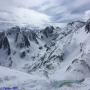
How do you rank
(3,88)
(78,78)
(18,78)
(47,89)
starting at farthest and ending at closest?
(78,78) → (18,78) → (47,89) → (3,88)

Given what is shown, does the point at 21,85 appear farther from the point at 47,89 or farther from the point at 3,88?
the point at 3,88

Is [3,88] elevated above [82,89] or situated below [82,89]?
above

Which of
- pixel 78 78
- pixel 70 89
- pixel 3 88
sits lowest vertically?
pixel 78 78

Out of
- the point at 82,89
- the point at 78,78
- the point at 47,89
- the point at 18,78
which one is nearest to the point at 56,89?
the point at 47,89

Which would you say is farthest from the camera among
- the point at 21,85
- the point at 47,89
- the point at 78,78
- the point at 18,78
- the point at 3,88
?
the point at 78,78

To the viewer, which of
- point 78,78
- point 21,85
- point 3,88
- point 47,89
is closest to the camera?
point 3,88

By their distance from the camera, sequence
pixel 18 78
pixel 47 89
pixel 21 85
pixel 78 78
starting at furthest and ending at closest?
pixel 78 78 < pixel 18 78 < pixel 21 85 < pixel 47 89

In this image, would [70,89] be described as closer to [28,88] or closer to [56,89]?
[56,89]

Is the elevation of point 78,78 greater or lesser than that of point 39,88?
lesser

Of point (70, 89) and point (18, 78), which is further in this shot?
point (18, 78)
